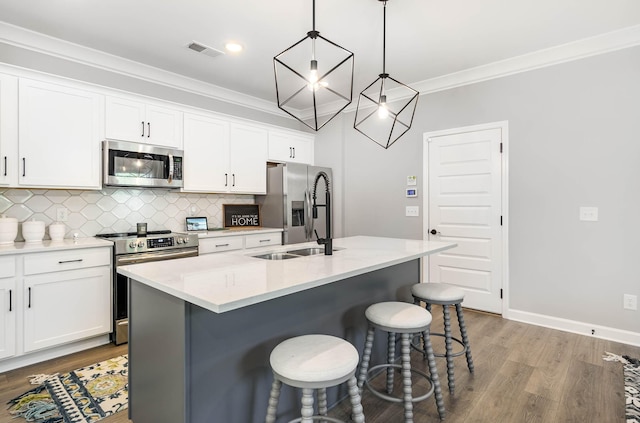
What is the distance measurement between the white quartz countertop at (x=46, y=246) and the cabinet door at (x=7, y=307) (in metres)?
0.07

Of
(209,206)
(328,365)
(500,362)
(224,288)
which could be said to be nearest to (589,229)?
(500,362)

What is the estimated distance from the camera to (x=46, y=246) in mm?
2633

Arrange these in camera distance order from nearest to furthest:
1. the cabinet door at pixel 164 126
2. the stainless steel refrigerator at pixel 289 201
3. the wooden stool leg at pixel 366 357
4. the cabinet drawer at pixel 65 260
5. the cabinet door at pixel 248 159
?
the wooden stool leg at pixel 366 357
the cabinet drawer at pixel 65 260
the cabinet door at pixel 164 126
the cabinet door at pixel 248 159
the stainless steel refrigerator at pixel 289 201

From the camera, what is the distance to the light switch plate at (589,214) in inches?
122

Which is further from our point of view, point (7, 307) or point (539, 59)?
point (539, 59)

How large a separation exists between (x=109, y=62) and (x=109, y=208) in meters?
1.45

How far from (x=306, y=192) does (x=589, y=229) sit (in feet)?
10.2

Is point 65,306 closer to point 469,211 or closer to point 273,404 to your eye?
point 273,404

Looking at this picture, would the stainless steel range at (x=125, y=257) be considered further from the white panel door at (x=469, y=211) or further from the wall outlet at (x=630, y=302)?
the wall outlet at (x=630, y=302)

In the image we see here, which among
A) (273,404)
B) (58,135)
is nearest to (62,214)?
(58,135)

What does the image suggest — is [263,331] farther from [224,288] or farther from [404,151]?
[404,151]

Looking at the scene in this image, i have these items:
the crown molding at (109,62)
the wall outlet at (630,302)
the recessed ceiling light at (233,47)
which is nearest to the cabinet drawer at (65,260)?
the crown molding at (109,62)

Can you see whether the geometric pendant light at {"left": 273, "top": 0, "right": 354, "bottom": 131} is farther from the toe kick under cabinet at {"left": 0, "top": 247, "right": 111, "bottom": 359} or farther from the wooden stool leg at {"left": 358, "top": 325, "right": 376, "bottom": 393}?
the toe kick under cabinet at {"left": 0, "top": 247, "right": 111, "bottom": 359}

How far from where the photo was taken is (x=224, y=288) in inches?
50.8
